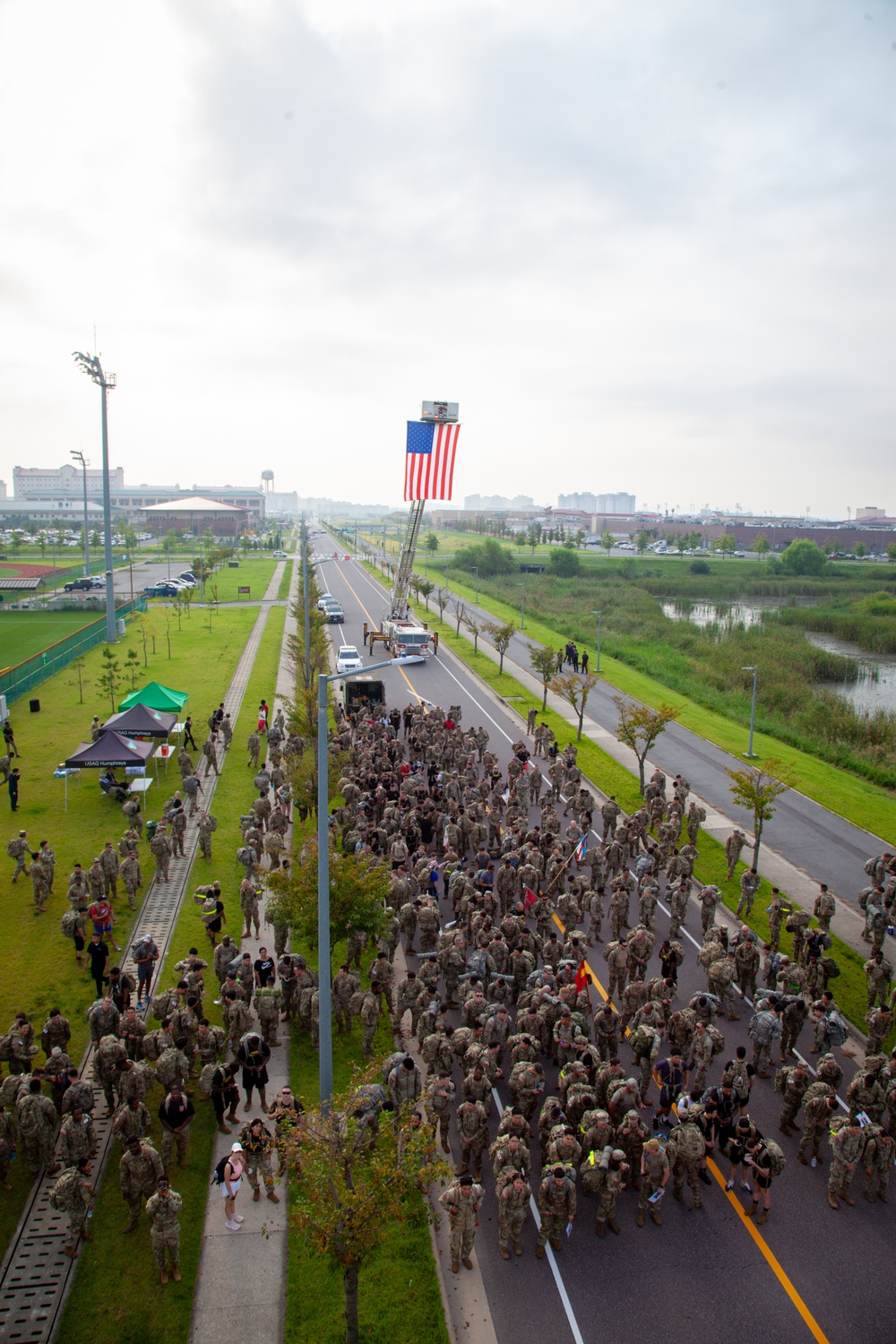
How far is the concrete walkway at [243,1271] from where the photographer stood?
8.79 metres

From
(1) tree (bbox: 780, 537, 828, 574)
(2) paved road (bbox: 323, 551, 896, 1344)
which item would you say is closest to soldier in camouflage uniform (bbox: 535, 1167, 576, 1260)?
(2) paved road (bbox: 323, 551, 896, 1344)

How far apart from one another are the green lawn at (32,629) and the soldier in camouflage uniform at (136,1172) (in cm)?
4085

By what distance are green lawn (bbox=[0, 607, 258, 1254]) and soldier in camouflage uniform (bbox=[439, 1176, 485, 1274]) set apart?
215 inches

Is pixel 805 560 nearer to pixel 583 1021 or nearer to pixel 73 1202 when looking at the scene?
pixel 583 1021

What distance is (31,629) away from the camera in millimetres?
57625

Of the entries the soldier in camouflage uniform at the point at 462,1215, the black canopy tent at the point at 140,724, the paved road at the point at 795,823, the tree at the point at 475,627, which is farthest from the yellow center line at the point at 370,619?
the soldier in camouflage uniform at the point at 462,1215

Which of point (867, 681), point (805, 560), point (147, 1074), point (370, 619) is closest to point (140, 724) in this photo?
point (147, 1074)

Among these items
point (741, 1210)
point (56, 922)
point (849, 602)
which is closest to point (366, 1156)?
point (741, 1210)

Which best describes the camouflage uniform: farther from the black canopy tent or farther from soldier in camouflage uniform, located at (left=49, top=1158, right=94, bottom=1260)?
the black canopy tent

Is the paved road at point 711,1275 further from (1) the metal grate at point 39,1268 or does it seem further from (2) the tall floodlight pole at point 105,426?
(2) the tall floodlight pole at point 105,426

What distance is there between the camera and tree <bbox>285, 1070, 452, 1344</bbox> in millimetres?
7785

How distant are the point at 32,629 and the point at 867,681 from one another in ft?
190

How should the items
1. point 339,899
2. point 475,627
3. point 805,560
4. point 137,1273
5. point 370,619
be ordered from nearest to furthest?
1. point 137,1273
2. point 339,899
3. point 475,627
4. point 370,619
5. point 805,560

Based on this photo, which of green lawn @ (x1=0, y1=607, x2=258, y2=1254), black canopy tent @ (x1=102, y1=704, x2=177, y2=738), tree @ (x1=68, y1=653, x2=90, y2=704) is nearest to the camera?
green lawn @ (x1=0, y1=607, x2=258, y2=1254)
